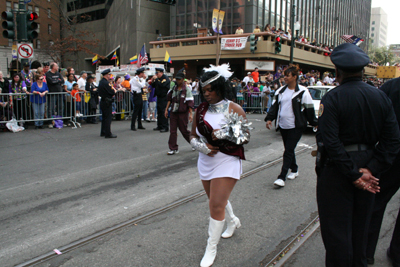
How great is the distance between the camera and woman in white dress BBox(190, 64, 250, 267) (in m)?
3.05

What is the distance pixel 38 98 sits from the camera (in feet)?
34.0

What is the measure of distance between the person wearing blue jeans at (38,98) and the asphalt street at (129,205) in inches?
99.5

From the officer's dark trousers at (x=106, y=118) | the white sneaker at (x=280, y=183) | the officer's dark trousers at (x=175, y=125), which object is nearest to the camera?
the white sneaker at (x=280, y=183)

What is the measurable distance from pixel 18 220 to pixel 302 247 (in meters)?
3.38

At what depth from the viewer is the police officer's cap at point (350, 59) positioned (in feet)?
7.91

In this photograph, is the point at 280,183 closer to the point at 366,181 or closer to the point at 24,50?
the point at 366,181

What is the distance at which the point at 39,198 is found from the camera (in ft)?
15.9

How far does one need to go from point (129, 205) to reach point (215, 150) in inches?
80.1

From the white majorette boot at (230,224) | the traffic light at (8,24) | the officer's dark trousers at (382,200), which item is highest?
the traffic light at (8,24)

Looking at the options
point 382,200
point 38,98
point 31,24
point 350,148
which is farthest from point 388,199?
point 31,24

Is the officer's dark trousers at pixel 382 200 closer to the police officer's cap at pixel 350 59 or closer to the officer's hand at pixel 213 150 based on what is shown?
the police officer's cap at pixel 350 59

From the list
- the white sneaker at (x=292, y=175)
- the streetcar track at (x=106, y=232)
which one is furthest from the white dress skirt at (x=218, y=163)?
the white sneaker at (x=292, y=175)

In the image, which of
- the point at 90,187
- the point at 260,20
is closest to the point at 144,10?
the point at 260,20

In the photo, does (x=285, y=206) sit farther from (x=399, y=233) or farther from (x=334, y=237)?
(x=334, y=237)
